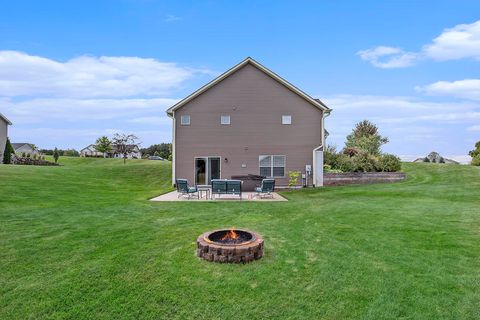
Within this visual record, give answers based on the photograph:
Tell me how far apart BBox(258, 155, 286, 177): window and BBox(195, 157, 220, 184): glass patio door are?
2719 millimetres

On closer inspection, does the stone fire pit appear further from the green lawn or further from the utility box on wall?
the utility box on wall

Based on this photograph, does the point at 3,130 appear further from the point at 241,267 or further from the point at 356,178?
the point at 241,267

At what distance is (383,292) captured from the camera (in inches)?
181

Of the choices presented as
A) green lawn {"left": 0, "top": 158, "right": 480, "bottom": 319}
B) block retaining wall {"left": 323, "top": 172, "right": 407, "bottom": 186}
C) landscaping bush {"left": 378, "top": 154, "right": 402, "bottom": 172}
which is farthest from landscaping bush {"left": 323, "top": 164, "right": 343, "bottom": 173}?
green lawn {"left": 0, "top": 158, "right": 480, "bottom": 319}

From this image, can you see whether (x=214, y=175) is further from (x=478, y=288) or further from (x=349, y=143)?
(x=349, y=143)

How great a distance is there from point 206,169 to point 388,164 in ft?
40.9

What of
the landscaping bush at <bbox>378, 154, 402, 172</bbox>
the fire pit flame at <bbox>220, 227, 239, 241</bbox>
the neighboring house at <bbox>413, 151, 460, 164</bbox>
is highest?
the neighboring house at <bbox>413, 151, 460, 164</bbox>

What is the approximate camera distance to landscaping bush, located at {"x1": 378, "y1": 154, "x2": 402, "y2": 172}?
21078 millimetres

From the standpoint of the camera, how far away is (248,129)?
18.8m

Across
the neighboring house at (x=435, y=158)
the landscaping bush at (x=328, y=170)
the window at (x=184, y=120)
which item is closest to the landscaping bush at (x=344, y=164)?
the landscaping bush at (x=328, y=170)

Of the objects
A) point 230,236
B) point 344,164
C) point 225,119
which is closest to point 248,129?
point 225,119

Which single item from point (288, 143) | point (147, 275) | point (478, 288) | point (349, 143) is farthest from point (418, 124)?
point (147, 275)

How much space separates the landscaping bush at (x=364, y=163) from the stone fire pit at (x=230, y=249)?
16223mm

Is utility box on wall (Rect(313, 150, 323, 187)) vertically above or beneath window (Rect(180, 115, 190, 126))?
beneath
